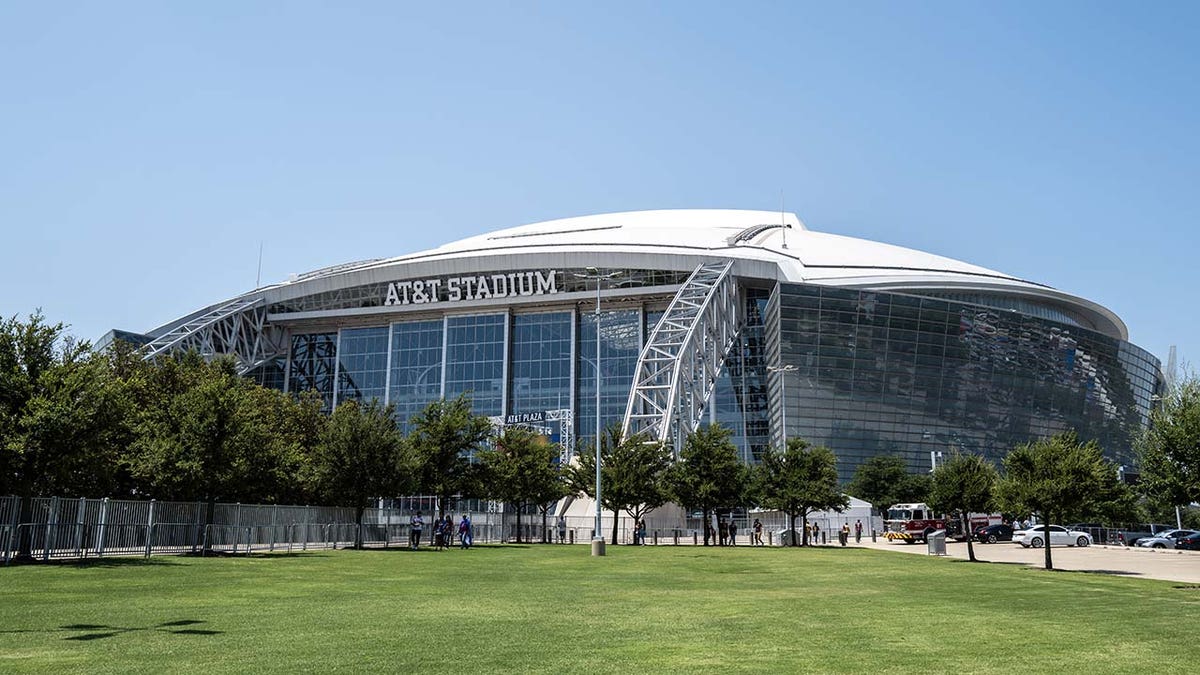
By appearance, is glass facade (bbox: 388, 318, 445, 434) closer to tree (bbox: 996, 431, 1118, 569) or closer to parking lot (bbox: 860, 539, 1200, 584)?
parking lot (bbox: 860, 539, 1200, 584)

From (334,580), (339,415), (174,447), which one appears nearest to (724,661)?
(334,580)

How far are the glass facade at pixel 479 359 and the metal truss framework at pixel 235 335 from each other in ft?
69.7

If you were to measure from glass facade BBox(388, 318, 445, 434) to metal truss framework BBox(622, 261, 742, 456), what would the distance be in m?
23.4

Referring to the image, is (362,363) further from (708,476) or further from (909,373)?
(909,373)

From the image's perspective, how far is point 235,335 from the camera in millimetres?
99375

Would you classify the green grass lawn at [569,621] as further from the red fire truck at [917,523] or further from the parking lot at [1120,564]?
the red fire truck at [917,523]

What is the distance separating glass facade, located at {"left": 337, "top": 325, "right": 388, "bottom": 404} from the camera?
99188mm

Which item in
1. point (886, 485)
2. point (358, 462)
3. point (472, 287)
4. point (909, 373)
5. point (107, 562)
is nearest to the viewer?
point (107, 562)

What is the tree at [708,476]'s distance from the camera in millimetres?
62406

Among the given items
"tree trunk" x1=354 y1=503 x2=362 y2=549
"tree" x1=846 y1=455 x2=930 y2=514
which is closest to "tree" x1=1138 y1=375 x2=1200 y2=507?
"tree trunk" x1=354 y1=503 x2=362 y2=549

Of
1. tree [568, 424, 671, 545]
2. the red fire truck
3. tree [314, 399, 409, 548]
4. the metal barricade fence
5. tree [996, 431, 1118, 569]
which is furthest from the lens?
the red fire truck

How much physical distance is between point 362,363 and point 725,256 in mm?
39026

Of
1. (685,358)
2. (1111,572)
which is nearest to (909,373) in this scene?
(685,358)

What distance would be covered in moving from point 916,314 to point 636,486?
37.2 meters
